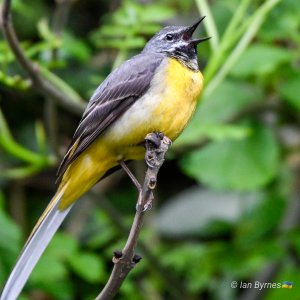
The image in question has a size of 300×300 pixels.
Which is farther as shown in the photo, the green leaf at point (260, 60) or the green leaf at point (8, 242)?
the green leaf at point (260, 60)

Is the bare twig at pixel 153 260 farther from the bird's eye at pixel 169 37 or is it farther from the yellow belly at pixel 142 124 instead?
the bird's eye at pixel 169 37

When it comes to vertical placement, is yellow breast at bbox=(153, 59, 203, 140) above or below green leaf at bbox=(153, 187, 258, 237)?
below

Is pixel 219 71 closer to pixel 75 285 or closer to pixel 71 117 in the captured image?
pixel 75 285

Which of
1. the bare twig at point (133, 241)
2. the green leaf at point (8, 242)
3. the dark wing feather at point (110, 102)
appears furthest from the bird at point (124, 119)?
the bare twig at point (133, 241)

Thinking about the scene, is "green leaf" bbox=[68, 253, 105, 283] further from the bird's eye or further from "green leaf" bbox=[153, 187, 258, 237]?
the bird's eye

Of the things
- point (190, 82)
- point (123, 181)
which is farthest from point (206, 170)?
point (123, 181)

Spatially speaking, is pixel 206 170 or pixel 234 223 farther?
pixel 234 223

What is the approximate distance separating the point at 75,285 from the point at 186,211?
3.46 feet

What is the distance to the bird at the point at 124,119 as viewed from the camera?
4.42m

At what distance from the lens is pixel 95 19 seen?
7.95 m

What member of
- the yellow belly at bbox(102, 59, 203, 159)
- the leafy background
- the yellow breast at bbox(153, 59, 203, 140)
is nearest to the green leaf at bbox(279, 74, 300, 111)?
the leafy background

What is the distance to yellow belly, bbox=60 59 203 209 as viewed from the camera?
14.5 feet

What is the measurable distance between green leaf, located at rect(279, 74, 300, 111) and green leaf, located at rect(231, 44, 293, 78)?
0.43 feet

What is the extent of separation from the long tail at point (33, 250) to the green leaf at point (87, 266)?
108 centimetres
